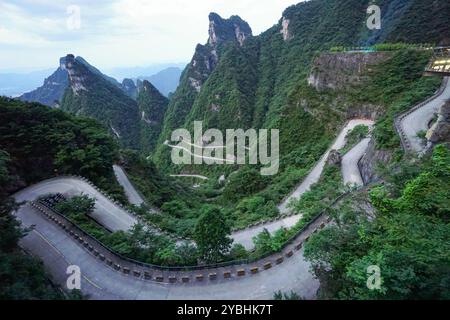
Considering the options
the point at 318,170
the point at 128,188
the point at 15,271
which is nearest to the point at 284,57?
the point at 318,170

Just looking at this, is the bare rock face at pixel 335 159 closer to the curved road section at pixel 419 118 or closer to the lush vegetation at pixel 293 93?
the lush vegetation at pixel 293 93

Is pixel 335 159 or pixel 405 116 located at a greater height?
pixel 405 116

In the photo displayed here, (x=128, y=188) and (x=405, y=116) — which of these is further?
(x=128, y=188)

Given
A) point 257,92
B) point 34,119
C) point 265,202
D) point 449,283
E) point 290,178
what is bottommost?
point 449,283

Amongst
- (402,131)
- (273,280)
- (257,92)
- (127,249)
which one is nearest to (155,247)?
(127,249)

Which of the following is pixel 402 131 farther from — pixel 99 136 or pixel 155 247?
pixel 99 136

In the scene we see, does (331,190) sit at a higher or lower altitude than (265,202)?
lower

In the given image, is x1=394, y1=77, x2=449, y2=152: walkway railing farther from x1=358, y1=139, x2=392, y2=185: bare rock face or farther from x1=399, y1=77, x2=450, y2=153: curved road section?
x1=358, y1=139, x2=392, y2=185: bare rock face

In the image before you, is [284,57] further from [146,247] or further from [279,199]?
[146,247]

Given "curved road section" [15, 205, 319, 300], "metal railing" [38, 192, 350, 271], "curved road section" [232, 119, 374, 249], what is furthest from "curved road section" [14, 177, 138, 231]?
"curved road section" [232, 119, 374, 249]
